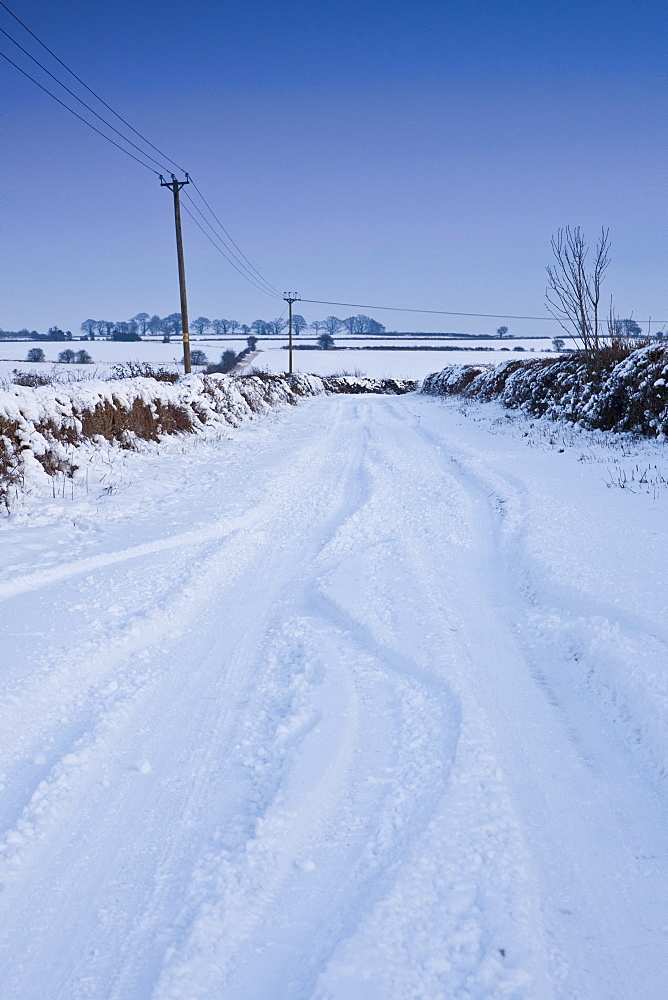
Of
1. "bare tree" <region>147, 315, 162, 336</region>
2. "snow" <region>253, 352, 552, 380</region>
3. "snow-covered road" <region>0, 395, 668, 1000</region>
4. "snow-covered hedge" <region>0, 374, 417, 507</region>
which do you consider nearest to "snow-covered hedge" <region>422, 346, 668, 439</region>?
"snow-covered road" <region>0, 395, 668, 1000</region>

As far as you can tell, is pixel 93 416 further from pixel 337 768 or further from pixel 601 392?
pixel 601 392

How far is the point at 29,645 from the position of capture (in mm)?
3621

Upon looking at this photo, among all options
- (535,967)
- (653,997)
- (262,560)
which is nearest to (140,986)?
(535,967)

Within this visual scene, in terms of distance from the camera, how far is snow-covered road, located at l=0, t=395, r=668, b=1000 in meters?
1.69

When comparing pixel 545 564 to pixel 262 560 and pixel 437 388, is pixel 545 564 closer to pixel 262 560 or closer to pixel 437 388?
pixel 262 560

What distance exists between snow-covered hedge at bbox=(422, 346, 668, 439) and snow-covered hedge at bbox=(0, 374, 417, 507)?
9.61 metres

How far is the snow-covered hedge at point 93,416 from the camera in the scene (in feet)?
24.7

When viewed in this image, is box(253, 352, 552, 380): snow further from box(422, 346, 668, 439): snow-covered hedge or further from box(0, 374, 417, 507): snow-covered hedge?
box(0, 374, 417, 507): snow-covered hedge

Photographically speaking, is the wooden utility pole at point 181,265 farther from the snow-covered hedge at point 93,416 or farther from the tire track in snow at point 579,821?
A: the tire track in snow at point 579,821

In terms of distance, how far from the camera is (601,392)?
13.0 m

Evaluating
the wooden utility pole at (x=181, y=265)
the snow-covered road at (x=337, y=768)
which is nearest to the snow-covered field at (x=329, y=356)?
the wooden utility pole at (x=181, y=265)

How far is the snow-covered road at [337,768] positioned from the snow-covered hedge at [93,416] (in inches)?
96.6

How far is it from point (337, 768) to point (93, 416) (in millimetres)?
9070

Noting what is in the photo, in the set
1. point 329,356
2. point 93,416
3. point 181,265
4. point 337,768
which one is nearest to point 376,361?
point 329,356
